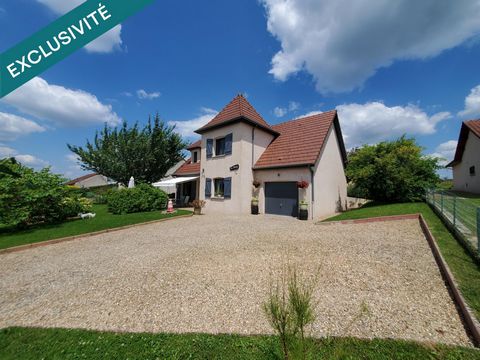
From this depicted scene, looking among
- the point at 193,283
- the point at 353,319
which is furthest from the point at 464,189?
the point at 193,283

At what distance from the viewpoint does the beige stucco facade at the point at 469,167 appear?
60.6 feet

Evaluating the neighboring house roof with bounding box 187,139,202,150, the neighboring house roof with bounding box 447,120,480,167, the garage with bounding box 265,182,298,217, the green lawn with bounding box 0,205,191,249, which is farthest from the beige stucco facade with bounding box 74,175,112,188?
the neighboring house roof with bounding box 447,120,480,167

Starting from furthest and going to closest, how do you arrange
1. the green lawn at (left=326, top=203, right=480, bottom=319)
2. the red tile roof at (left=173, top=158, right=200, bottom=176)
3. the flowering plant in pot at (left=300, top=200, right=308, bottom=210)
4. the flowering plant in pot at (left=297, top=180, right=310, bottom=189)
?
the red tile roof at (left=173, top=158, right=200, bottom=176) < the flowering plant in pot at (left=297, top=180, right=310, bottom=189) < the flowering plant in pot at (left=300, top=200, right=308, bottom=210) < the green lawn at (left=326, top=203, right=480, bottom=319)

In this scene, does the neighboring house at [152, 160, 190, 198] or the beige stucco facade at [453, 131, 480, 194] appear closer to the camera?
the beige stucco facade at [453, 131, 480, 194]

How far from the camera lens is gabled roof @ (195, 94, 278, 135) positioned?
56.5 ft

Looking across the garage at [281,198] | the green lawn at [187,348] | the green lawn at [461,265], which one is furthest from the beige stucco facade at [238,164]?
the green lawn at [187,348]

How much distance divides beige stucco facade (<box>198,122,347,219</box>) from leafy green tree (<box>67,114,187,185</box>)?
34.0 ft

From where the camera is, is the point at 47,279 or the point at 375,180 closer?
the point at 47,279

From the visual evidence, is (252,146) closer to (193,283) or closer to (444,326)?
(193,283)

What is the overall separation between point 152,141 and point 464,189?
118 ft

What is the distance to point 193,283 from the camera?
521cm

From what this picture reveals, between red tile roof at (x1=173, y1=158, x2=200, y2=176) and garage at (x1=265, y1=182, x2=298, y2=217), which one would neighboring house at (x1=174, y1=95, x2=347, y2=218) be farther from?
red tile roof at (x1=173, y1=158, x2=200, y2=176)

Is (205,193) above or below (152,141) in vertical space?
below

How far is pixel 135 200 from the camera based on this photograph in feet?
56.3
